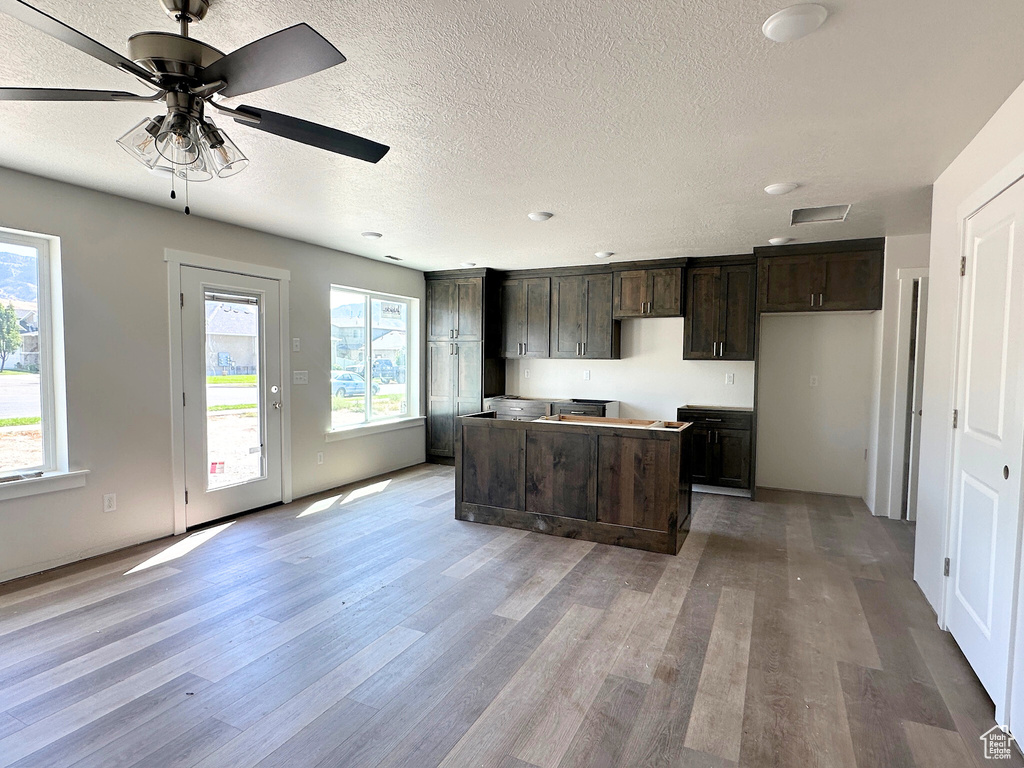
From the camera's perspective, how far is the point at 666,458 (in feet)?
12.3

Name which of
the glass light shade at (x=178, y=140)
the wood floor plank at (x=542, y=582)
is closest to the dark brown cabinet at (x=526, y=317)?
the wood floor plank at (x=542, y=582)

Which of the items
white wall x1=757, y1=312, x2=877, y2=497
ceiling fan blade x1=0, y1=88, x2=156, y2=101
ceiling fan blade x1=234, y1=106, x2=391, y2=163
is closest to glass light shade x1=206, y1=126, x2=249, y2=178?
ceiling fan blade x1=234, y1=106, x2=391, y2=163

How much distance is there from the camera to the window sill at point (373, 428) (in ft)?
17.9

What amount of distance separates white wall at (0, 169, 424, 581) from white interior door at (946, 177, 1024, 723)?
4.09m

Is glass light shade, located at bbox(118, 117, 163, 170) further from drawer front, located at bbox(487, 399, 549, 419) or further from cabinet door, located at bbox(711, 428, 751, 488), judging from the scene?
cabinet door, located at bbox(711, 428, 751, 488)

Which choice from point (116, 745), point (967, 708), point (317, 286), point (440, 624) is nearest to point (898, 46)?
point (967, 708)

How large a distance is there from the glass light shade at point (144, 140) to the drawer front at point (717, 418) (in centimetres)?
477

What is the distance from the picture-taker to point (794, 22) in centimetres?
163

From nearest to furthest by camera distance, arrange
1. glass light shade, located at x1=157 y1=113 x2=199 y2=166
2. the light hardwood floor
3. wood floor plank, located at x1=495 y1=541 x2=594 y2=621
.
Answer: glass light shade, located at x1=157 y1=113 x2=199 y2=166 < the light hardwood floor < wood floor plank, located at x1=495 y1=541 x2=594 y2=621

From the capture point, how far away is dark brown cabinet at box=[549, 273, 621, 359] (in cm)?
604

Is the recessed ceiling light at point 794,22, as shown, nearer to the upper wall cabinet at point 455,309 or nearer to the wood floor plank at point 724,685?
the wood floor plank at point 724,685

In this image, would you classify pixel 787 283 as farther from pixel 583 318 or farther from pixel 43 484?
pixel 43 484

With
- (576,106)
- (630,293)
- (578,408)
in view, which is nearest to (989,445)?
(576,106)

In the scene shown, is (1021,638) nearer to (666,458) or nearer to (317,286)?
(666,458)
